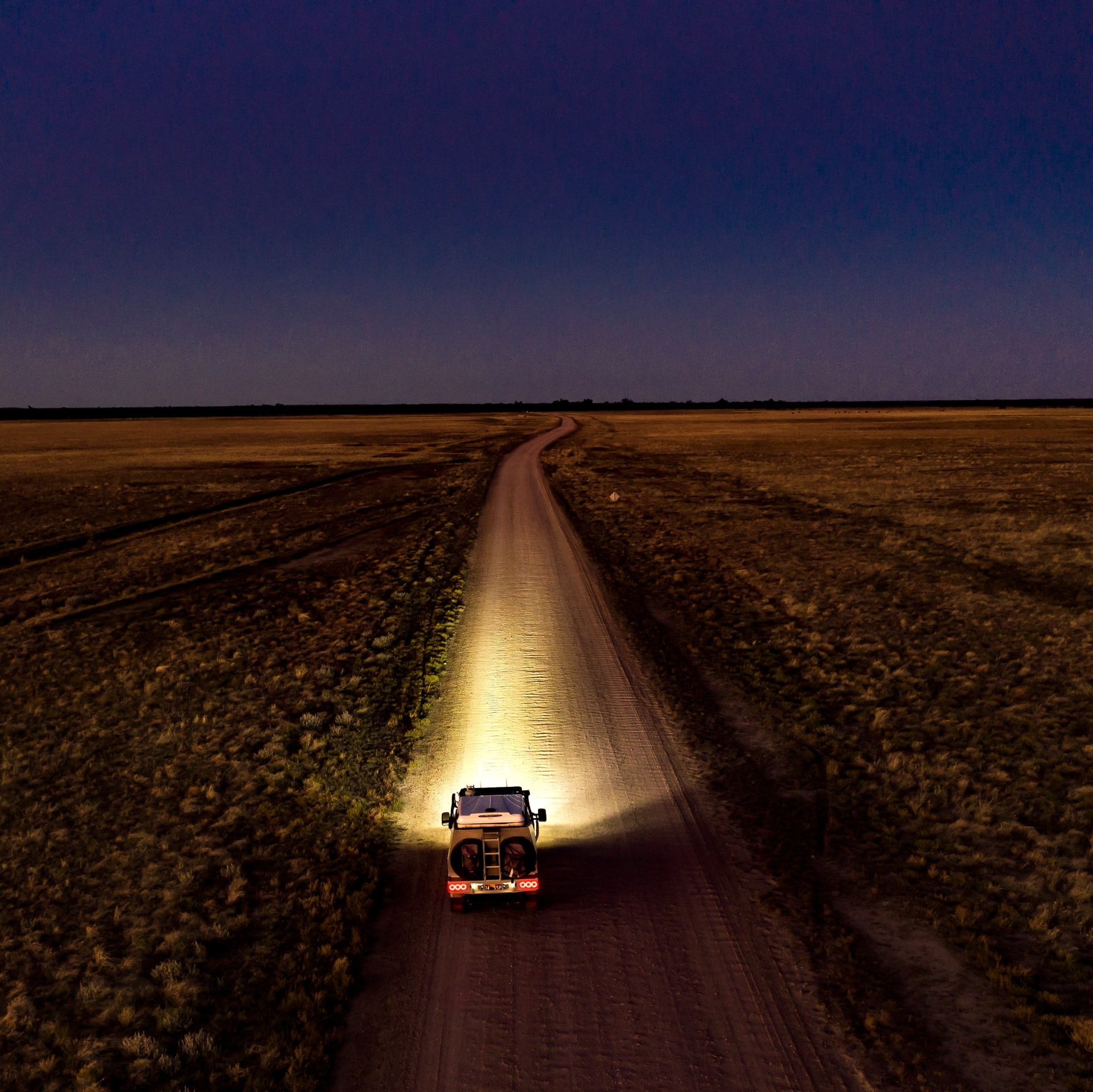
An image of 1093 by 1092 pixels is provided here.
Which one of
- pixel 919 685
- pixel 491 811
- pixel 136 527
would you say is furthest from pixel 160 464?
pixel 919 685

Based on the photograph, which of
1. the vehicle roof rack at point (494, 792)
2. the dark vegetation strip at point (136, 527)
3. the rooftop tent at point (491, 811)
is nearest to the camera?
the rooftop tent at point (491, 811)

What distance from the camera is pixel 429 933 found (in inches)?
327

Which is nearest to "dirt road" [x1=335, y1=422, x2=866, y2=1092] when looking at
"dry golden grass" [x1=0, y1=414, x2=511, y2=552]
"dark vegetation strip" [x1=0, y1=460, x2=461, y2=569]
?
"dark vegetation strip" [x1=0, y1=460, x2=461, y2=569]

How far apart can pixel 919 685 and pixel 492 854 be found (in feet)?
38.1

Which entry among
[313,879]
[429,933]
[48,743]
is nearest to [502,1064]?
[429,933]

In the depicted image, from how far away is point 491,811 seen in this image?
8.75 m

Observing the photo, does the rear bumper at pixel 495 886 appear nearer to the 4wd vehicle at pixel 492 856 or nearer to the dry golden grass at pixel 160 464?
the 4wd vehicle at pixel 492 856

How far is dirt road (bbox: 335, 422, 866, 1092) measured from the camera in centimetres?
664

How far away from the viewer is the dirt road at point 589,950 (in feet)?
21.8

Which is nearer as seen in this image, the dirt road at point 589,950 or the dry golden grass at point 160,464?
the dirt road at point 589,950

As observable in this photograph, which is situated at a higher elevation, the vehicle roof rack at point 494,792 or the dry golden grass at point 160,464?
the dry golden grass at point 160,464

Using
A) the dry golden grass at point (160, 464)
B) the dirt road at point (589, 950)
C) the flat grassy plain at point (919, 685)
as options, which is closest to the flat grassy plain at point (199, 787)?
the dirt road at point (589, 950)

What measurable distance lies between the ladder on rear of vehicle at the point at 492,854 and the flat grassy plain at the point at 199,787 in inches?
67.7

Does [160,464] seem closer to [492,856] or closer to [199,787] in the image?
[199,787]
